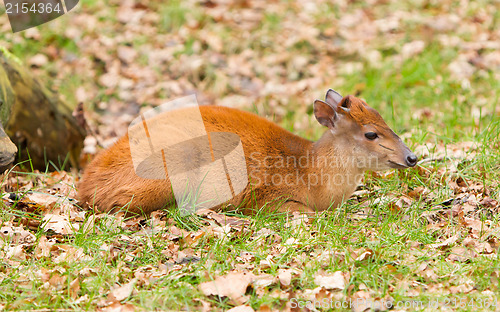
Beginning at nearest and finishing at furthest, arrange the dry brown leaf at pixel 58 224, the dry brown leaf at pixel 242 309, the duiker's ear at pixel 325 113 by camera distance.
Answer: the dry brown leaf at pixel 242 309, the dry brown leaf at pixel 58 224, the duiker's ear at pixel 325 113

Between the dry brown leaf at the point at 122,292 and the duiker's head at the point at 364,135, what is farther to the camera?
the duiker's head at the point at 364,135

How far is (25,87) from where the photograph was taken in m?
5.92

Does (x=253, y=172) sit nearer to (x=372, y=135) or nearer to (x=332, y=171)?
(x=332, y=171)

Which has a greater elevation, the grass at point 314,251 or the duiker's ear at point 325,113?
the duiker's ear at point 325,113

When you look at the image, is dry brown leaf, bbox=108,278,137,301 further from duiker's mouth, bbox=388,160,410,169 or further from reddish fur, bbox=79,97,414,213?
duiker's mouth, bbox=388,160,410,169

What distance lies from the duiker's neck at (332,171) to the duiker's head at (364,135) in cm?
3

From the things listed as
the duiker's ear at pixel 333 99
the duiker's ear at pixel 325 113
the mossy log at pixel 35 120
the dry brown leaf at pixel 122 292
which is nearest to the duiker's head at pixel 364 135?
the duiker's ear at pixel 325 113

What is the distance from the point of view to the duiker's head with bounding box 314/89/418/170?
14.6ft

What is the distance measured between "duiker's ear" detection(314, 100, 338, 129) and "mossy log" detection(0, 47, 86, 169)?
2.64 meters

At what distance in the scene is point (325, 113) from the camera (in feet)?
15.3

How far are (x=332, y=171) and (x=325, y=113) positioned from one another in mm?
529

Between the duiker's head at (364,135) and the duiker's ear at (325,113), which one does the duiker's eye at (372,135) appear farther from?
the duiker's ear at (325,113)

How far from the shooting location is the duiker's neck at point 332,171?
470 centimetres

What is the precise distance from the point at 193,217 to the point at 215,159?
1.83 ft
